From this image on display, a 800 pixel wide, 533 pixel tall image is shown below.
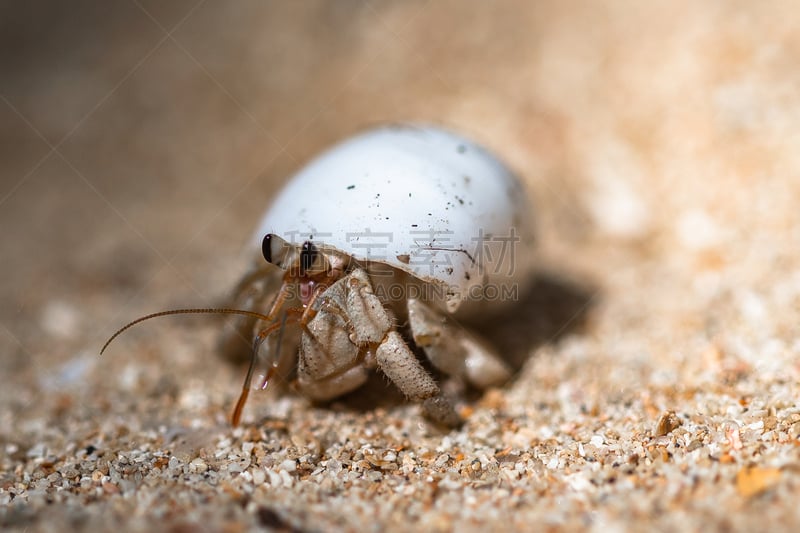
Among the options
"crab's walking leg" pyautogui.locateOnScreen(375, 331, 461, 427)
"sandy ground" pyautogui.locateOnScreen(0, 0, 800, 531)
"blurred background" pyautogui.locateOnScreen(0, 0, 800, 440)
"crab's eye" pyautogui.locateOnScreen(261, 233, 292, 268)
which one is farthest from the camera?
"blurred background" pyautogui.locateOnScreen(0, 0, 800, 440)

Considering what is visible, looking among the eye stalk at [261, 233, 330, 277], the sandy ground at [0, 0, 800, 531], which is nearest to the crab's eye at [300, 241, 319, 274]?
the eye stalk at [261, 233, 330, 277]

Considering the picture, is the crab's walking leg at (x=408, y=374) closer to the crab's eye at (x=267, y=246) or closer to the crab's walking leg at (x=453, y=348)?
the crab's walking leg at (x=453, y=348)

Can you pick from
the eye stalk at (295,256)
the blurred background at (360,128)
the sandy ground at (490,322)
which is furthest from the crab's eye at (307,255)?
the sandy ground at (490,322)

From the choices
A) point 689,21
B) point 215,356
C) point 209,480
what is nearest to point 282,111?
point 215,356

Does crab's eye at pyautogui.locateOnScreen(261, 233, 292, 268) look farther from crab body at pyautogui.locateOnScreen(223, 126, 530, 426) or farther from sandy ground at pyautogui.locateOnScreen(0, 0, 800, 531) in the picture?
sandy ground at pyautogui.locateOnScreen(0, 0, 800, 531)

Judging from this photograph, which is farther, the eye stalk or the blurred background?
the blurred background
